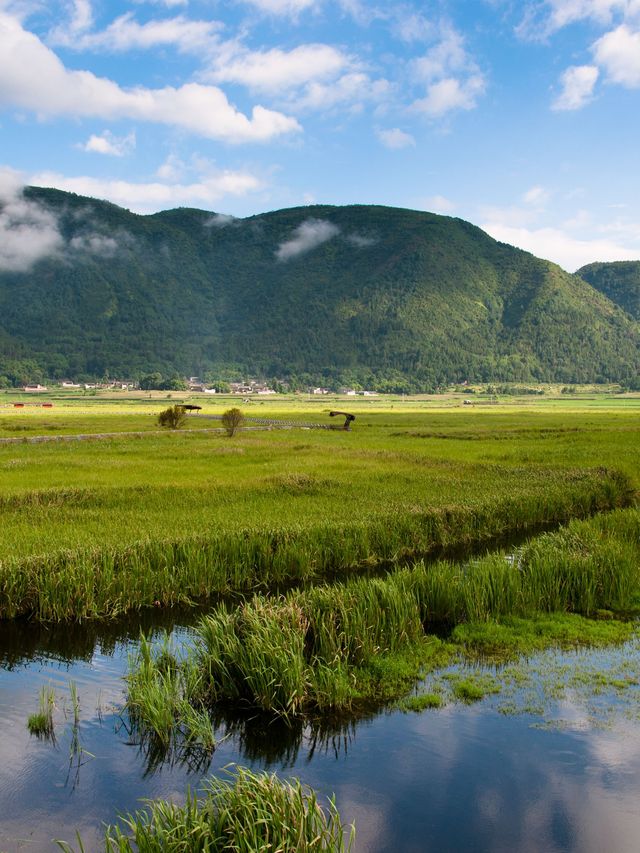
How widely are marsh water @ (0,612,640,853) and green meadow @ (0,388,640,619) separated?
11.4 ft

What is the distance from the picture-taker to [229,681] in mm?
10023

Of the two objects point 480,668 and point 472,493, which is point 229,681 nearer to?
point 480,668

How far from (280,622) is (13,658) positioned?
4657mm

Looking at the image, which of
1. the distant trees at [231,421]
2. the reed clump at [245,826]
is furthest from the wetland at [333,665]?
the distant trees at [231,421]

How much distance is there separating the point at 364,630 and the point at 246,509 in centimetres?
1041

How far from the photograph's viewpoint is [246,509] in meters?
21.1

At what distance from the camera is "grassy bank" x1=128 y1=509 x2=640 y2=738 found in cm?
970

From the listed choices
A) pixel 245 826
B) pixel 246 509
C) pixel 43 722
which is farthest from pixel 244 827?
pixel 246 509

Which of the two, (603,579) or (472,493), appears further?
(472,493)

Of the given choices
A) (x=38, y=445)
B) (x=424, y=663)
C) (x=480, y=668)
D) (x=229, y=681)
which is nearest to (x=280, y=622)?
(x=229, y=681)

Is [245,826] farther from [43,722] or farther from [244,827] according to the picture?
[43,722]

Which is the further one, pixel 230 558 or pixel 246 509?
pixel 246 509

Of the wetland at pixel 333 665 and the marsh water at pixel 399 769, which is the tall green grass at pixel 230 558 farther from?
the marsh water at pixel 399 769

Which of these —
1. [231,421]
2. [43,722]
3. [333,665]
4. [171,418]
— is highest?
[231,421]
